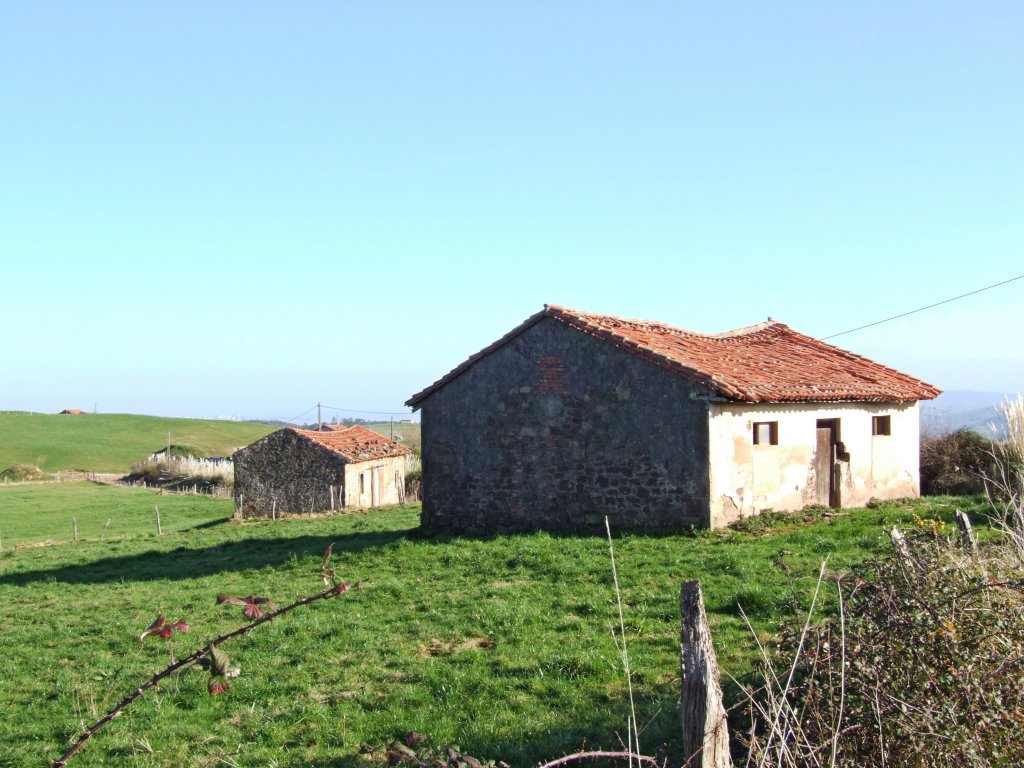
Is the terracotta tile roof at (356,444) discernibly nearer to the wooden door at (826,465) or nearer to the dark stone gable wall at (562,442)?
the dark stone gable wall at (562,442)

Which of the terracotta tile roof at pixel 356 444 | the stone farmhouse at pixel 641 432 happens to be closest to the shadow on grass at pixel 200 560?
the stone farmhouse at pixel 641 432

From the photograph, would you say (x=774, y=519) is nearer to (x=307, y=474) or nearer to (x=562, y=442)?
(x=562, y=442)

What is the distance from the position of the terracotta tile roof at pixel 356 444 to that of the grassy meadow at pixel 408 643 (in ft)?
60.4

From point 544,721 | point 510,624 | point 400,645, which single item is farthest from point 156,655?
point 544,721

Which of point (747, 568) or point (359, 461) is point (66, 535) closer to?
point (359, 461)

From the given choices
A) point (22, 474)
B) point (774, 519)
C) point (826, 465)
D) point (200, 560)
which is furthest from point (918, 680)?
point (22, 474)

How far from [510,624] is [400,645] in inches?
52.2

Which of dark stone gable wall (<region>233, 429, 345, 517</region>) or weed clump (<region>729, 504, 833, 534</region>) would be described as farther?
dark stone gable wall (<region>233, 429, 345, 517</region>)

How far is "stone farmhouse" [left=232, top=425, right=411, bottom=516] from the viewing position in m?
36.8

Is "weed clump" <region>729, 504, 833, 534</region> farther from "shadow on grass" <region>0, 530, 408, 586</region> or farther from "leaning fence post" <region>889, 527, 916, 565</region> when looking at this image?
"leaning fence post" <region>889, 527, 916, 565</region>

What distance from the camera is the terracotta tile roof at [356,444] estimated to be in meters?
37.7

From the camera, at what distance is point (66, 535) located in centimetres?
3388

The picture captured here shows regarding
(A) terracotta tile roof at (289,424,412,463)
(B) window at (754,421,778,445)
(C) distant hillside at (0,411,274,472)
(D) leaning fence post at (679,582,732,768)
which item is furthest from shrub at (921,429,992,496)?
(C) distant hillside at (0,411,274,472)

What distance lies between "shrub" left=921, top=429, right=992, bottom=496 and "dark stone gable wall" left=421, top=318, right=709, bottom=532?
10.5m
